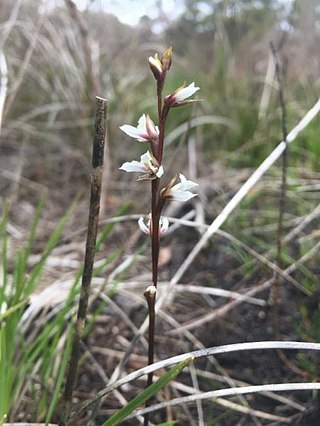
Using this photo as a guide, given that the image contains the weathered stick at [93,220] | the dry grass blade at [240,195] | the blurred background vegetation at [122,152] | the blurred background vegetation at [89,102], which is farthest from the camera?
the blurred background vegetation at [89,102]

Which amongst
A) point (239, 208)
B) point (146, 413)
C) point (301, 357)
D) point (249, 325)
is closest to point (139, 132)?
point (146, 413)

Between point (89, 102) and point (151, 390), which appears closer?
point (151, 390)

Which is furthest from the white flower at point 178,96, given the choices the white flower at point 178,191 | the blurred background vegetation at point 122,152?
the blurred background vegetation at point 122,152

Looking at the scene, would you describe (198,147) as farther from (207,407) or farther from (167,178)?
(207,407)

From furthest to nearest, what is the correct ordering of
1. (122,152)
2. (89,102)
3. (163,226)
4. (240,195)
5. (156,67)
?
(122,152) < (89,102) < (240,195) < (163,226) < (156,67)

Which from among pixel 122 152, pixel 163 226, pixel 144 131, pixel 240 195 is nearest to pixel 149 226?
pixel 163 226

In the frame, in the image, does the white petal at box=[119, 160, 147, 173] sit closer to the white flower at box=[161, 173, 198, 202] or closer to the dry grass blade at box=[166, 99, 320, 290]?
the white flower at box=[161, 173, 198, 202]

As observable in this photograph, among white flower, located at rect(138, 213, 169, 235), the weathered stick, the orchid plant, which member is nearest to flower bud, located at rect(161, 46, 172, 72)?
the orchid plant

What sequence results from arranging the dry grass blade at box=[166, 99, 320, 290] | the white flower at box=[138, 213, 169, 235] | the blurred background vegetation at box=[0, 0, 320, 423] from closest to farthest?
the white flower at box=[138, 213, 169, 235] < the dry grass blade at box=[166, 99, 320, 290] < the blurred background vegetation at box=[0, 0, 320, 423]

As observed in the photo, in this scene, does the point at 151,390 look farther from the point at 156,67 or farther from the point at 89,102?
the point at 89,102

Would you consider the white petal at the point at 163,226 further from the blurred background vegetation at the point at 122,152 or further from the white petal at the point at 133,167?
the blurred background vegetation at the point at 122,152

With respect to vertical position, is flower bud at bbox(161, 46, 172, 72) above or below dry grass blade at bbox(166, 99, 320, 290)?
above
